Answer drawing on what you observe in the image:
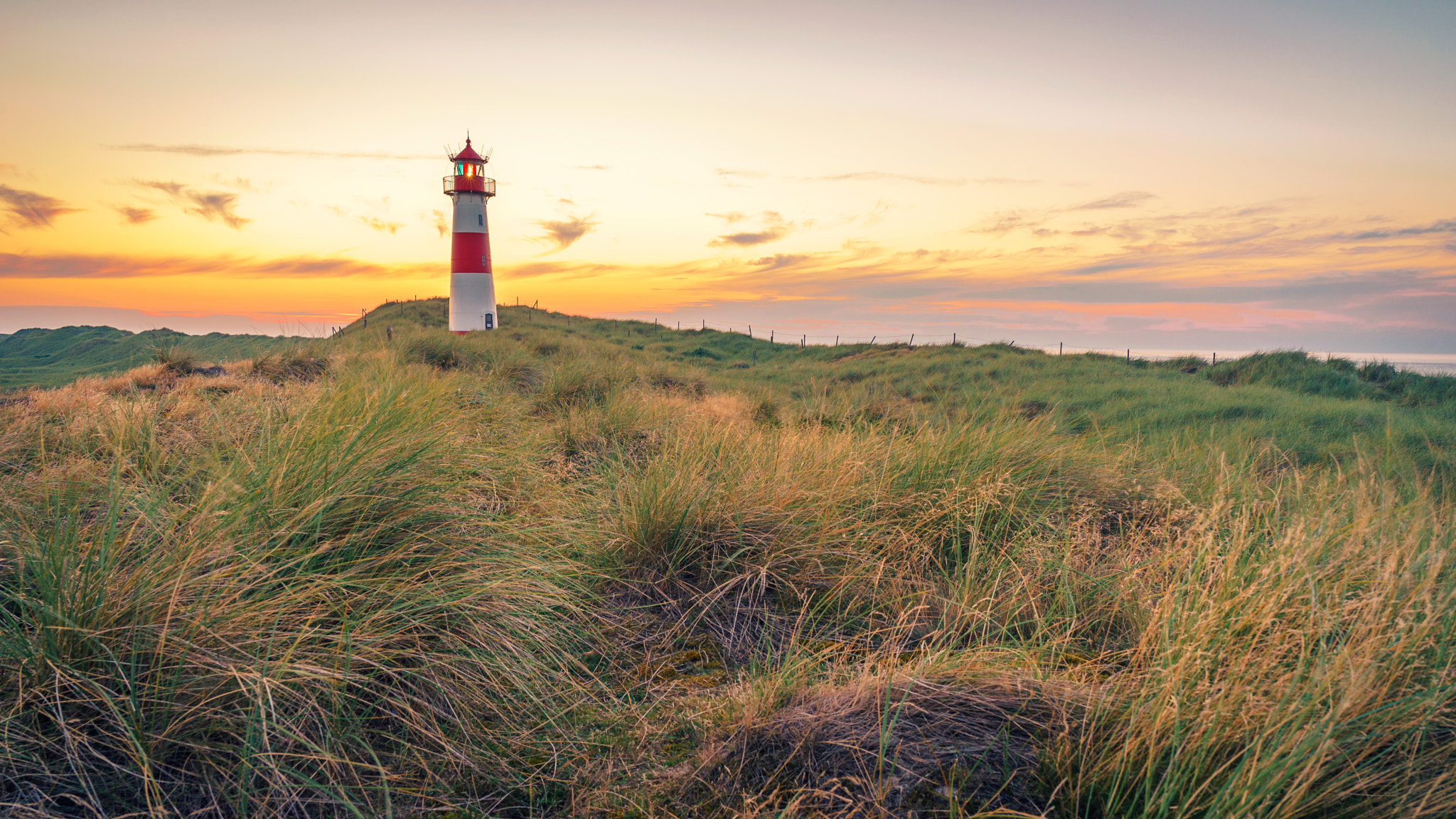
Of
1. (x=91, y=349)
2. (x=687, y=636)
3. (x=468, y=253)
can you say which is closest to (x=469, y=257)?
(x=468, y=253)

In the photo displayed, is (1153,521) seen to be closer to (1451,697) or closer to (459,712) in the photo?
(1451,697)

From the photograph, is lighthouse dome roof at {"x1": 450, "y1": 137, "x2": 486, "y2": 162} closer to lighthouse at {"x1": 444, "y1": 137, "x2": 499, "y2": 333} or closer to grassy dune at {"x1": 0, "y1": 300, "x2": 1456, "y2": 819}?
lighthouse at {"x1": 444, "y1": 137, "x2": 499, "y2": 333}

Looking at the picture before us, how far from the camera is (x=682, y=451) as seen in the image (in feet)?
13.1

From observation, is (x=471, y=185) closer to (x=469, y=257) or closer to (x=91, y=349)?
(x=469, y=257)

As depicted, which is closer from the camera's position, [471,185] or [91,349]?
[471,185]

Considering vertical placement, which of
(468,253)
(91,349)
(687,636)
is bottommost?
(687,636)

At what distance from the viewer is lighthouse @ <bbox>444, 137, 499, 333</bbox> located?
2869cm

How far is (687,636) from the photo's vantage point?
2.77 meters

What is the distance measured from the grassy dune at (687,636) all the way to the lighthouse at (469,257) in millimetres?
25744

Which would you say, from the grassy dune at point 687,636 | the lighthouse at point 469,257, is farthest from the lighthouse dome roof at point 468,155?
the grassy dune at point 687,636

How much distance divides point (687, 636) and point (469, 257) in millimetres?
29379

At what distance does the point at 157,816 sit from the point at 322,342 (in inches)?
369

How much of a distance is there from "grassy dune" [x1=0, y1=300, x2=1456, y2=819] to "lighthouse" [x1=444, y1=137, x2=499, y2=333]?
25.7m

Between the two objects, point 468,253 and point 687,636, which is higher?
point 468,253
